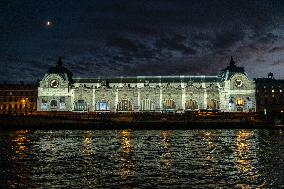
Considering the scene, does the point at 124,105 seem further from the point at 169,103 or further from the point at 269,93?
the point at 269,93

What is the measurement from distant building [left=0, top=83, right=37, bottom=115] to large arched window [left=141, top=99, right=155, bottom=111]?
4871 centimetres

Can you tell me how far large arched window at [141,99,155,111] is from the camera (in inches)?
4507

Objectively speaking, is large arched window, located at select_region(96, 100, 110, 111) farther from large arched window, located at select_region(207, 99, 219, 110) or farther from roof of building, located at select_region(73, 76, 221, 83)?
large arched window, located at select_region(207, 99, 219, 110)

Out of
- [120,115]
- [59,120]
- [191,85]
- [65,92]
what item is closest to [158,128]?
[120,115]

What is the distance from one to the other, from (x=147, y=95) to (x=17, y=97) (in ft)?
187

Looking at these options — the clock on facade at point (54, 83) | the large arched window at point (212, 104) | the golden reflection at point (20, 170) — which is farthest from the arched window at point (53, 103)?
the golden reflection at point (20, 170)

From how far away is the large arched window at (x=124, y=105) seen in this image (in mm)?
114938

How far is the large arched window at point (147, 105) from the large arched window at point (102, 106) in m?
11.8

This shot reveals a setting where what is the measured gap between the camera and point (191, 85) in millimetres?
116188

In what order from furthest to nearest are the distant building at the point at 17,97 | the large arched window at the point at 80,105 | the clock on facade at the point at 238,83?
the distant building at the point at 17,97 → the clock on facade at the point at 238,83 → the large arched window at the point at 80,105

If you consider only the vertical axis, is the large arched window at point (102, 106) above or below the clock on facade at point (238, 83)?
below

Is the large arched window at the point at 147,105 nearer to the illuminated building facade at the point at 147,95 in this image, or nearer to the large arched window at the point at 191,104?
the illuminated building facade at the point at 147,95

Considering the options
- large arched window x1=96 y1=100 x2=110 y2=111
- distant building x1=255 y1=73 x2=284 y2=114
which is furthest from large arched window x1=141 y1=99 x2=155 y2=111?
distant building x1=255 y1=73 x2=284 y2=114

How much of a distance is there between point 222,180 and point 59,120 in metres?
62.9
